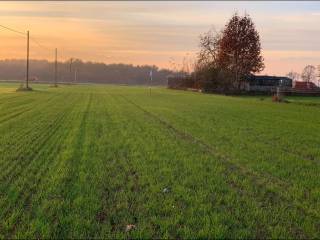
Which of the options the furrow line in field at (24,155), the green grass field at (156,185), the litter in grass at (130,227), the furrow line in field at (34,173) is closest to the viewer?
the litter in grass at (130,227)

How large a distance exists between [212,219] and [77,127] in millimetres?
11776

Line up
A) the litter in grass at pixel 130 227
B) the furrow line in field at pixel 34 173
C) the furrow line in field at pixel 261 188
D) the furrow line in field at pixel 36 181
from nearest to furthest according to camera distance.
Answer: the litter in grass at pixel 130 227, the furrow line in field at pixel 36 181, the furrow line in field at pixel 261 188, the furrow line in field at pixel 34 173

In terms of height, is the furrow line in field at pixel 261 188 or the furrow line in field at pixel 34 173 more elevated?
the furrow line in field at pixel 261 188

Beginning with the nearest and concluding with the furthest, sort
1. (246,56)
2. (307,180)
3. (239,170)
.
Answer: (307,180) < (239,170) < (246,56)

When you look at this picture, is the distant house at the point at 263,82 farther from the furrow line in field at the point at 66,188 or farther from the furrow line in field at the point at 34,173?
the furrow line in field at the point at 66,188

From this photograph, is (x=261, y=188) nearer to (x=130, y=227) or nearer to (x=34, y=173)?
(x=130, y=227)

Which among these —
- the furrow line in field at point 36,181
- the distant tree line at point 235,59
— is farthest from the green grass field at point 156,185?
the distant tree line at point 235,59

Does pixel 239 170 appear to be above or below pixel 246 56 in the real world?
below

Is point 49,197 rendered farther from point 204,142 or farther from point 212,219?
point 204,142

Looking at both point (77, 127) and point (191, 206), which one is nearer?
point (191, 206)

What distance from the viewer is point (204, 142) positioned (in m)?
14.2

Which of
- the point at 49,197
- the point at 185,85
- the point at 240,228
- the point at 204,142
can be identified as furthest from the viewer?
the point at 185,85

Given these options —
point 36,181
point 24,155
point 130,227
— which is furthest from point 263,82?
point 130,227

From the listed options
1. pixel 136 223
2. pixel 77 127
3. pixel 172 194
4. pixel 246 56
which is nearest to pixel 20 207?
pixel 136 223
